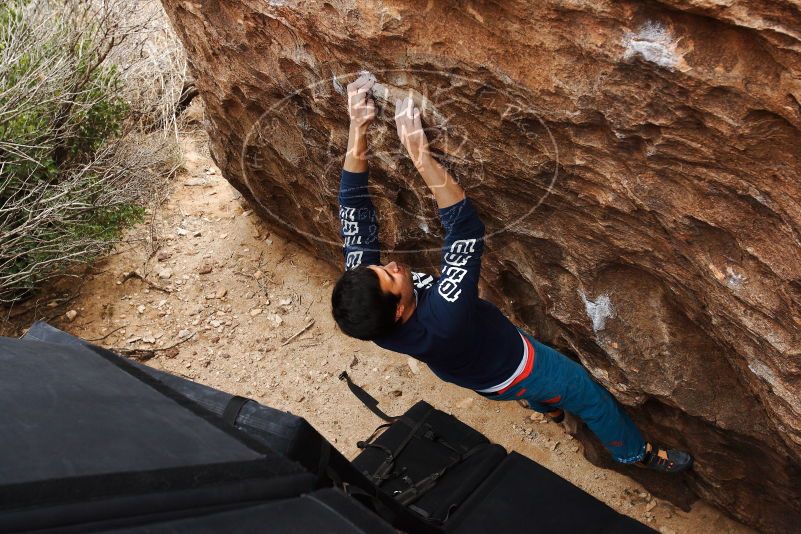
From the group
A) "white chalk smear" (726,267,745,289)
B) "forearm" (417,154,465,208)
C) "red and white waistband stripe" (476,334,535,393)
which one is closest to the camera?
"white chalk smear" (726,267,745,289)

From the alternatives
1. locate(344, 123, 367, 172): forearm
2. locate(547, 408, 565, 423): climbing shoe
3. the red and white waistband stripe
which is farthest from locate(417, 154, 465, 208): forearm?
locate(547, 408, 565, 423): climbing shoe

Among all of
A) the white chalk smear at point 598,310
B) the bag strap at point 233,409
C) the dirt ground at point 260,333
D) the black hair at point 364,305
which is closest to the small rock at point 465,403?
the dirt ground at point 260,333

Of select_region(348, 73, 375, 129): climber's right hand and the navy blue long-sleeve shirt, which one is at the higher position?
select_region(348, 73, 375, 129): climber's right hand

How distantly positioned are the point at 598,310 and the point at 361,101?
46.0 inches

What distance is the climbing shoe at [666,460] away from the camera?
9.94 ft

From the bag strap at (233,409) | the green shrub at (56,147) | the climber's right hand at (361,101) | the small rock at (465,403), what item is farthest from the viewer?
the green shrub at (56,147)

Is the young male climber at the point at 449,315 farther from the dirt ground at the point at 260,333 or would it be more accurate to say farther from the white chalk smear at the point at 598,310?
the dirt ground at the point at 260,333

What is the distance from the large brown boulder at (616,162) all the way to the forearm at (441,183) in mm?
118

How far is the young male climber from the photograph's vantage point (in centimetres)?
246

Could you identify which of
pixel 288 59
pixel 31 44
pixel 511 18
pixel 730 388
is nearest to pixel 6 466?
pixel 511 18

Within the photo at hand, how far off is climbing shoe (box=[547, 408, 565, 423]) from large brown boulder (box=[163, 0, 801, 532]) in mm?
401

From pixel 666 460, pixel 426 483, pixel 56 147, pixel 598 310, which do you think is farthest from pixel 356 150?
pixel 56 147

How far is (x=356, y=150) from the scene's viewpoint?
2.74m

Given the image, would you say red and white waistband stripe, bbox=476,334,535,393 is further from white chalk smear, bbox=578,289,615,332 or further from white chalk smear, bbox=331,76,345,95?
white chalk smear, bbox=331,76,345,95
